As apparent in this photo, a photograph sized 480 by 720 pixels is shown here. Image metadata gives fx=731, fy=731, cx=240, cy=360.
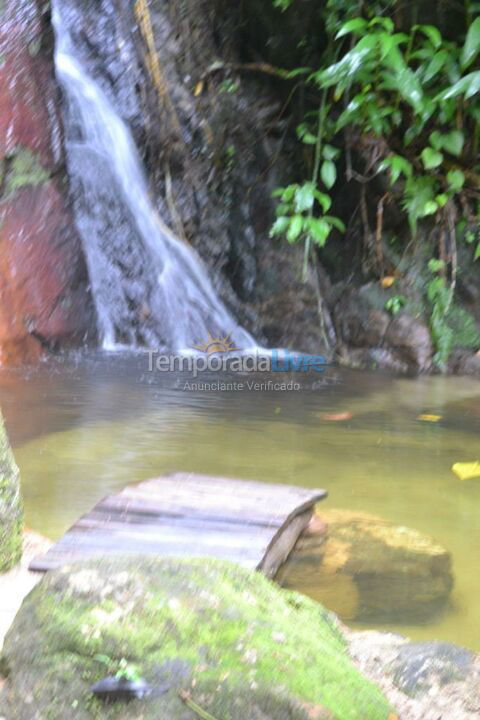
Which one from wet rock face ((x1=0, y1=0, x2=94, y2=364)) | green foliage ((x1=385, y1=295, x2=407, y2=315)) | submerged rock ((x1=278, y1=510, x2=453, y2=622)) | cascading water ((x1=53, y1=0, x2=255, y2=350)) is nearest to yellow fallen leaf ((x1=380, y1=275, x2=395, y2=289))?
green foliage ((x1=385, y1=295, x2=407, y2=315))

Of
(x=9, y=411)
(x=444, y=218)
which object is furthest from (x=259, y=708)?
(x=444, y=218)

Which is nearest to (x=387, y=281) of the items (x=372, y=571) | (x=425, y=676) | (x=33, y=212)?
(x=33, y=212)

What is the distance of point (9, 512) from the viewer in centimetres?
258

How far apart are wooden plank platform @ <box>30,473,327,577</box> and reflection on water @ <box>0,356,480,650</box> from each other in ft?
1.37

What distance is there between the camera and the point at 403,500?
3.68 metres

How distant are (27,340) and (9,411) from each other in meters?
2.06

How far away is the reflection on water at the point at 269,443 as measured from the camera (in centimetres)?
348

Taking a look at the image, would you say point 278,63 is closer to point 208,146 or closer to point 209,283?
point 208,146

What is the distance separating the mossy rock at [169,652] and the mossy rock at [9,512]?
2.95 feet

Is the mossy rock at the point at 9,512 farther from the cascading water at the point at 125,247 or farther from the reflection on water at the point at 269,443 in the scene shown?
the cascading water at the point at 125,247

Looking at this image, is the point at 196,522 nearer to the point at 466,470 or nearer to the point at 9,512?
the point at 9,512

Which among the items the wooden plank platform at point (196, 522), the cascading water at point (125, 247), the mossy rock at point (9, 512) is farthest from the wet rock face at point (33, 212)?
the mossy rock at point (9, 512)

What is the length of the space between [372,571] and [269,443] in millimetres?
1689

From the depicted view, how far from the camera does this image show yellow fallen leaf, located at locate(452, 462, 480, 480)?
399 cm
